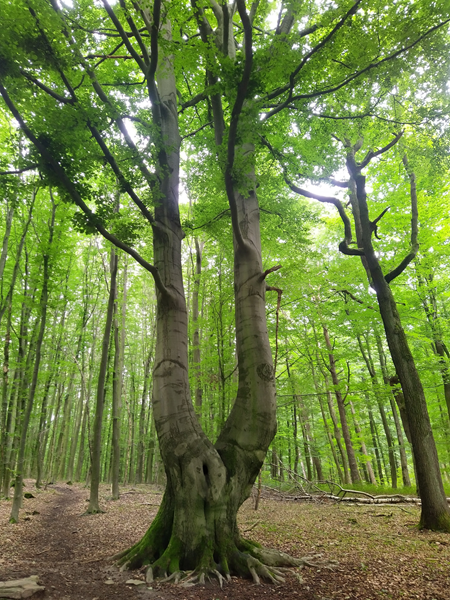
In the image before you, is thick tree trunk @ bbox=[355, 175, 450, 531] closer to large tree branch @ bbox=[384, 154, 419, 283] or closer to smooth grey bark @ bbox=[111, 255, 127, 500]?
large tree branch @ bbox=[384, 154, 419, 283]

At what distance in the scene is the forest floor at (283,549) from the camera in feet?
9.83

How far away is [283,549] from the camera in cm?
456

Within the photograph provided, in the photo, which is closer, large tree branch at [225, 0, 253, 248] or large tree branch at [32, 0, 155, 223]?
large tree branch at [225, 0, 253, 248]

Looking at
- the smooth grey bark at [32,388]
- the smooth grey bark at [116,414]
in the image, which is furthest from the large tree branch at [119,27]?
the smooth grey bark at [116,414]

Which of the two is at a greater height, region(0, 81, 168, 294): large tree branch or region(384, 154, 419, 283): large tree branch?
region(384, 154, 419, 283): large tree branch

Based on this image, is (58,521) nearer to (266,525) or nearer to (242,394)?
(266,525)

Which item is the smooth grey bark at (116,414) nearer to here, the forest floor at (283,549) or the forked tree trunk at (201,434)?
the forest floor at (283,549)

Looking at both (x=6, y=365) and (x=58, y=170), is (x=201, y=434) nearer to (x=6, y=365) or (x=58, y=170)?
(x=58, y=170)

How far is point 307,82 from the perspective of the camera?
4.65m

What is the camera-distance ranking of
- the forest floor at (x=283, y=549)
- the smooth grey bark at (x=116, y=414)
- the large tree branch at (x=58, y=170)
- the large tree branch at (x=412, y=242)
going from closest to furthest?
the forest floor at (x=283, y=549) → the large tree branch at (x=58, y=170) → the large tree branch at (x=412, y=242) → the smooth grey bark at (x=116, y=414)

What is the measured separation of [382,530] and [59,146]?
7613 mm

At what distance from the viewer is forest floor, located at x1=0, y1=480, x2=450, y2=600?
3.00 metres

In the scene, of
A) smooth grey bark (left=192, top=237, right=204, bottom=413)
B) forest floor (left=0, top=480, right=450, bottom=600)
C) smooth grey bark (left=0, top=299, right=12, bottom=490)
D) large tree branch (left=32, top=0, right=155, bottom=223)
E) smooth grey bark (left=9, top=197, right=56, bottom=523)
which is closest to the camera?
forest floor (left=0, top=480, right=450, bottom=600)

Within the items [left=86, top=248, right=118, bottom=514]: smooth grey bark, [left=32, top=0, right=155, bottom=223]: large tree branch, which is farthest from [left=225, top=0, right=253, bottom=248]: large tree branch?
[left=86, top=248, right=118, bottom=514]: smooth grey bark
